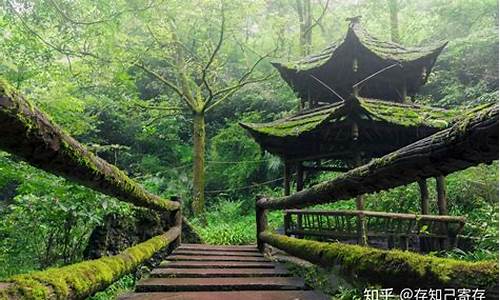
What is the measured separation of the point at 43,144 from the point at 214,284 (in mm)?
2122

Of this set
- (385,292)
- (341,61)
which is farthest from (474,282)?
(341,61)

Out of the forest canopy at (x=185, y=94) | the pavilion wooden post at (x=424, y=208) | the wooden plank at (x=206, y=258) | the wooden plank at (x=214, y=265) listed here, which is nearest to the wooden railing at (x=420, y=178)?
the wooden plank at (x=214, y=265)

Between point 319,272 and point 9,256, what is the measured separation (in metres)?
5.30

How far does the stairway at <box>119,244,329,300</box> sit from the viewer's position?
2.83 m

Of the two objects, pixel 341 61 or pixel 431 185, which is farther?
pixel 431 185

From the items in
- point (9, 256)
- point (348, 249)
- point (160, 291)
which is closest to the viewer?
point (348, 249)

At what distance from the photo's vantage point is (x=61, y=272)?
162cm

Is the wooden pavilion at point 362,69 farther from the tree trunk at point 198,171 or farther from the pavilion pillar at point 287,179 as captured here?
the tree trunk at point 198,171

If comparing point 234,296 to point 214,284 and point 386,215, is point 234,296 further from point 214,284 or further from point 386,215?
point 386,215

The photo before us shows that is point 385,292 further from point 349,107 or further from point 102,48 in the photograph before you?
point 102,48

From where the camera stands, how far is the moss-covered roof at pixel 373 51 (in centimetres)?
822

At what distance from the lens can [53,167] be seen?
150 cm

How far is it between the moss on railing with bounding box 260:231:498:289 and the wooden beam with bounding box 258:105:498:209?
0.91ft

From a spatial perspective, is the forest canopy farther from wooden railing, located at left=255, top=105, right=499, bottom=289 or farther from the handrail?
wooden railing, located at left=255, top=105, right=499, bottom=289
